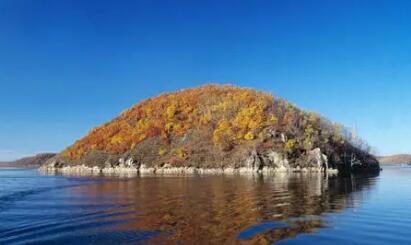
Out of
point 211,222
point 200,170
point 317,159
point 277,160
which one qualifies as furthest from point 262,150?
point 211,222

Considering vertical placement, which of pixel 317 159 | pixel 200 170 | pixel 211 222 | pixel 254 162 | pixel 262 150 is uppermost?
pixel 262 150

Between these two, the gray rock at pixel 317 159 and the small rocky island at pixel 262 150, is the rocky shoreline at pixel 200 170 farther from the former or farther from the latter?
the gray rock at pixel 317 159

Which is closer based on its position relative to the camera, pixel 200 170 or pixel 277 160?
pixel 277 160

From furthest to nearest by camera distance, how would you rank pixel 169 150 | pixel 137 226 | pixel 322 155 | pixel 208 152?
1. pixel 169 150
2. pixel 208 152
3. pixel 322 155
4. pixel 137 226

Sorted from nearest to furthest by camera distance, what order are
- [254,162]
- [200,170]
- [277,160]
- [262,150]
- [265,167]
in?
[265,167], [254,162], [277,160], [262,150], [200,170]

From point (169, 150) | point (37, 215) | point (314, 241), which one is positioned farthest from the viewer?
point (169, 150)

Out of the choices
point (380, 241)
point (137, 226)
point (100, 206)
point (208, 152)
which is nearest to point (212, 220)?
point (137, 226)

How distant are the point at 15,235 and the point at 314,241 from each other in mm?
17657

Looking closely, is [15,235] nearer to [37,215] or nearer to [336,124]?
[37,215]

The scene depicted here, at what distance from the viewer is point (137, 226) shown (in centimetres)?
2742

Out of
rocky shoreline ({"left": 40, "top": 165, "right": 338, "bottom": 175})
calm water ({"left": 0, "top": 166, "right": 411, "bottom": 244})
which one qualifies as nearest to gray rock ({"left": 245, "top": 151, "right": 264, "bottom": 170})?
rocky shoreline ({"left": 40, "top": 165, "right": 338, "bottom": 175})

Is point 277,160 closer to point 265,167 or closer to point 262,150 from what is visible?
point 265,167

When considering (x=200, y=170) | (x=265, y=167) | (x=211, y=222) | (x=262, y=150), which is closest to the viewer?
(x=211, y=222)

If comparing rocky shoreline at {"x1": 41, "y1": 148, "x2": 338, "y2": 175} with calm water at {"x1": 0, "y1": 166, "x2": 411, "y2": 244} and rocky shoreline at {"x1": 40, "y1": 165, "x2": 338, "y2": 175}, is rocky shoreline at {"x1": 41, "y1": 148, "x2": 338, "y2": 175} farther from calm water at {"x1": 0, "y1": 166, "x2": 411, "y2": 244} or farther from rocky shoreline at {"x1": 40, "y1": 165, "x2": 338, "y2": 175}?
calm water at {"x1": 0, "y1": 166, "x2": 411, "y2": 244}
